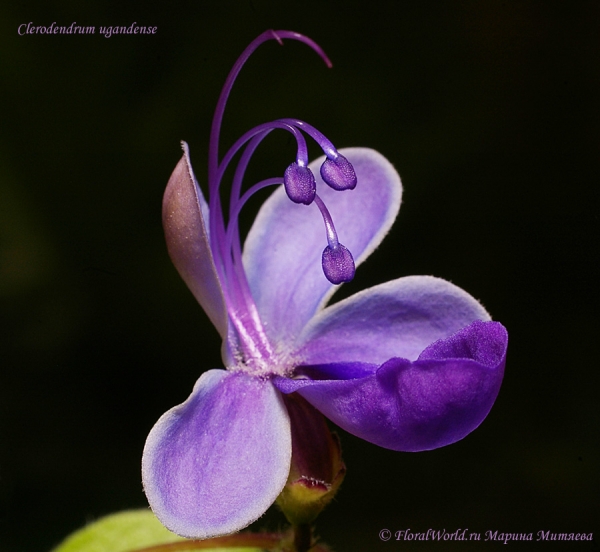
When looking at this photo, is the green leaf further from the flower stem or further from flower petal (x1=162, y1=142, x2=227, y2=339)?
flower petal (x1=162, y1=142, x2=227, y2=339)

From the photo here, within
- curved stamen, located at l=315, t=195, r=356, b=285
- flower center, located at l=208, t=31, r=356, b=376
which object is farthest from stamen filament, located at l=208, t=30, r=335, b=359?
curved stamen, located at l=315, t=195, r=356, b=285

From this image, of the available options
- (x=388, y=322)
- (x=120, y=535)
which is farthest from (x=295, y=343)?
(x=120, y=535)

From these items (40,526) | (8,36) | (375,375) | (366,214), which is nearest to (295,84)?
(8,36)

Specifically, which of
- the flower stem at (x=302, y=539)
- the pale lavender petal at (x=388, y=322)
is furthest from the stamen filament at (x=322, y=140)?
the flower stem at (x=302, y=539)

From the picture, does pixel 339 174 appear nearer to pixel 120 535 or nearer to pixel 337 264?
pixel 337 264

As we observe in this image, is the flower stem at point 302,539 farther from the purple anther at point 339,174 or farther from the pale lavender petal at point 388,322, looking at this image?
the purple anther at point 339,174

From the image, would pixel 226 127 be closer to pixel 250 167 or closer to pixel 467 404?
pixel 250 167
